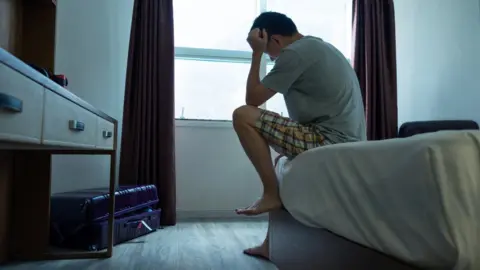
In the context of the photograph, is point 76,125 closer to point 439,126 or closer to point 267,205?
point 267,205

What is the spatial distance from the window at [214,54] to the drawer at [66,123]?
1.59 meters

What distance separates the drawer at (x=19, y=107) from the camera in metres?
0.64

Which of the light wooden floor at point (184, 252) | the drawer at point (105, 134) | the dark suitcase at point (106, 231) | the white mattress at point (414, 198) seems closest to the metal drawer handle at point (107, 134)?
the drawer at point (105, 134)

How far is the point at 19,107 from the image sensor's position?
2.27 feet

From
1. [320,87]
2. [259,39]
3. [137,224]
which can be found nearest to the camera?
[320,87]

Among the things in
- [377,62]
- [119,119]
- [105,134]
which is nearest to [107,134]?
[105,134]

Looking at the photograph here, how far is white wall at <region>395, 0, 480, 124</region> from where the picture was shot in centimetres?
239

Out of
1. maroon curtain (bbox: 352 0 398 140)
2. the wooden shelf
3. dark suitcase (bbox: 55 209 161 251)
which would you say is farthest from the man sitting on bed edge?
maroon curtain (bbox: 352 0 398 140)

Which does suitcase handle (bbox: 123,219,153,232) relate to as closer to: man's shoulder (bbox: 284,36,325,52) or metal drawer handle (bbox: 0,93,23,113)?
man's shoulder (bbox: 284,36,325,52)

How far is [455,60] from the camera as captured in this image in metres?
2.50

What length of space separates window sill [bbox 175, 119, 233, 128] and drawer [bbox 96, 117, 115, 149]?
104cm

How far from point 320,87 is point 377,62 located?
1704 millimetres

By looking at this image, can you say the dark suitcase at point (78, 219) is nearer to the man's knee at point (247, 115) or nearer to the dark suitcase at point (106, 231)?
the dark suitcase at point (106, 231)

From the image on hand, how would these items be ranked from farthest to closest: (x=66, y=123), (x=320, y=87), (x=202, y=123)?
(x=202, y=123)
(x=320, y=87)
(x=66, y=123)
